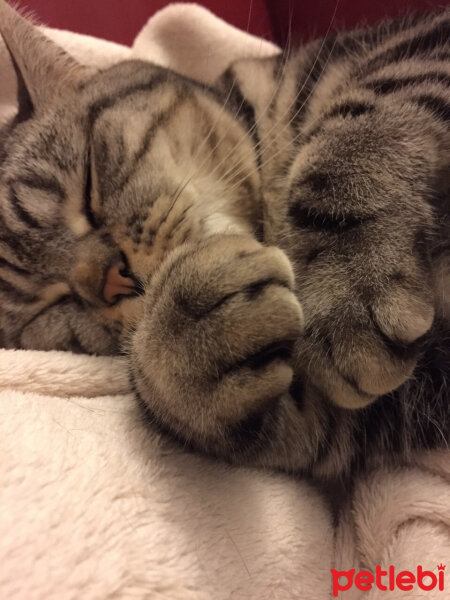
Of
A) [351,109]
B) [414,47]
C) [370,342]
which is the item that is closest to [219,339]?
[370,342]

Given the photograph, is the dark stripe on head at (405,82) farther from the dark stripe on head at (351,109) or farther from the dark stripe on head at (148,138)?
the dark stripe on head at (148,138)

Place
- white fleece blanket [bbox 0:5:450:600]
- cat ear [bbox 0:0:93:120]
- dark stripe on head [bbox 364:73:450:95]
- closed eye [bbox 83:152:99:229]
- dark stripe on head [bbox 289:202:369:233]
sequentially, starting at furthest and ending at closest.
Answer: cat ear [bbox 0:0:93:120]
closed eye [bbox 83:152:99:229]
dark stripe on head [bbox 364:73:450:95]
dark stripe on head [bbox 289:202:369:233]
white fleece blanket [bbox 0:5:450:600]

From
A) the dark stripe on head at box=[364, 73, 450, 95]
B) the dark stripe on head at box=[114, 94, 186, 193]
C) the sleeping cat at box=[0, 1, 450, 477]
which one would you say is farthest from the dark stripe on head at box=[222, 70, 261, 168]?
the dark stripe on head at box=[364, 73, 450, 95]

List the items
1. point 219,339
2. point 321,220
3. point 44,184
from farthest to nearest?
point 44,184 → point 321,220 → point 219,339

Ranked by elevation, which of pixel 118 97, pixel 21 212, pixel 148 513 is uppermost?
pixel 118 97

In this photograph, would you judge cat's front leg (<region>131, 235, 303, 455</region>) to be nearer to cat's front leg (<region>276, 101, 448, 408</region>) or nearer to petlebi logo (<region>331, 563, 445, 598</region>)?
cat's front leg (<region>276, 101, 448, 408</region>)

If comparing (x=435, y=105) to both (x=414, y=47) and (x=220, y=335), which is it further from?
(x=220, y=335)
